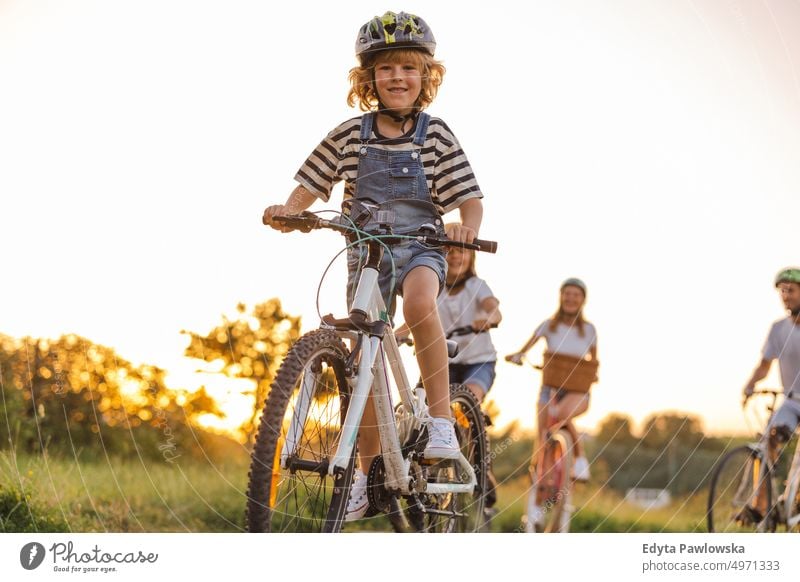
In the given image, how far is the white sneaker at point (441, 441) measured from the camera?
4168 mm

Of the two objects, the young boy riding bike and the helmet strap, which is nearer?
the young boy riding bike

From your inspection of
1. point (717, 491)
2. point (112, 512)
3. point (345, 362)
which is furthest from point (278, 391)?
point (717, 491)

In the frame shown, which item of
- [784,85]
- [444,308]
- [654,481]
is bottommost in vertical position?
[654,481]

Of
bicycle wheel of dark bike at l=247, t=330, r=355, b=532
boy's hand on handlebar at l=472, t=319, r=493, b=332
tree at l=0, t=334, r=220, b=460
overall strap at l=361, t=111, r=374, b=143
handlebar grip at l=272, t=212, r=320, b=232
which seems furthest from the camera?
boy's hand on handlebar at l=472, t=319, r=493, b=332

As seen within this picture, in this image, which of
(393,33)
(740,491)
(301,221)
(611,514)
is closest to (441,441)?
(301,221)

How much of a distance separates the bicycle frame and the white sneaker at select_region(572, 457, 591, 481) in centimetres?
309

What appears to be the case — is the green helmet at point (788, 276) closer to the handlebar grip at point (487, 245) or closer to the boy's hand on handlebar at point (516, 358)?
the boy's hand on handlebar at point (516, 358)

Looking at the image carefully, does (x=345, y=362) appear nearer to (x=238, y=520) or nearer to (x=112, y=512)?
(x=112, y=512)

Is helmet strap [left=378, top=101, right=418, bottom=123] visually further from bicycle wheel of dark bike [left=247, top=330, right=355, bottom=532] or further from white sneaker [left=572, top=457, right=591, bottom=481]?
white sneaker [left=572, top=457, right=591, bottom=481]

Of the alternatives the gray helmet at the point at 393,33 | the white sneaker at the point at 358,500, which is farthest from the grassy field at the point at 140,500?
the gray helmet at the point at 393,33

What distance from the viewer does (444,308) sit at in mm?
6266

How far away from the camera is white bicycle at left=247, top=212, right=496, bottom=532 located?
322 centimetres

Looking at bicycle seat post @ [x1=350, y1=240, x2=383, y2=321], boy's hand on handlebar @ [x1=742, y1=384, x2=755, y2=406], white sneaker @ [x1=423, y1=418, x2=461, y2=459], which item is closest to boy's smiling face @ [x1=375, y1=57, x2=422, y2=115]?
bicycle seat post @ [x1=350, y1=240, x2=383, y2=321]

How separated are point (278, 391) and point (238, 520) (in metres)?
3.41
